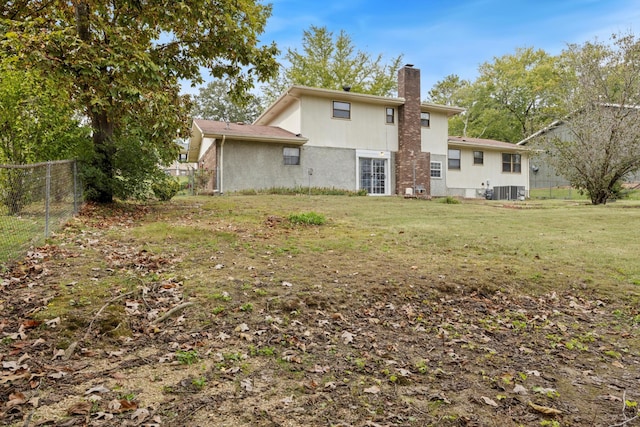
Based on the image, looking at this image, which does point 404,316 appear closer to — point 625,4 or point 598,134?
point 625,4

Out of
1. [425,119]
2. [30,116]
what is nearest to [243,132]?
[425,119]

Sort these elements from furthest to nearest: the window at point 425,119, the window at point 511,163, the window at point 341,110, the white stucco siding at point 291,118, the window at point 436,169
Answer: the window at point 511,163, the window at point 436,169, the window at point 425,119, the window at point 341,110, the white stucco siding at point 291,118

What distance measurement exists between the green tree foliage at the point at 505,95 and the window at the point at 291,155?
24.4 metres

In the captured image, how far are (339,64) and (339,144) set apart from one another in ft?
54.9

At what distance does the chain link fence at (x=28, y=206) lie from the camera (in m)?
5.24

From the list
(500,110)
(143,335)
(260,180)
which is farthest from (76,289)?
(500,110)

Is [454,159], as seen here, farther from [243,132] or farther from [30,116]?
[30,116]

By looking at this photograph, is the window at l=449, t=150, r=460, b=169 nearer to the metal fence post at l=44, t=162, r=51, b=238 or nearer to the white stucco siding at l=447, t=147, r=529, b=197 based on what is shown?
the white stucco siding at l=447, t=147, r=529, b=197

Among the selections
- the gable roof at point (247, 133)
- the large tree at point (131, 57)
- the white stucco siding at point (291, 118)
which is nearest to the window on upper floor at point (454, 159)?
the white stucco siding at point (291, 118)

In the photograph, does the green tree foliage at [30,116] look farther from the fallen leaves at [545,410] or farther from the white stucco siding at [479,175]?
the white stucco siding at [479,175]

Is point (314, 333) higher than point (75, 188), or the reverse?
point (75, 188)

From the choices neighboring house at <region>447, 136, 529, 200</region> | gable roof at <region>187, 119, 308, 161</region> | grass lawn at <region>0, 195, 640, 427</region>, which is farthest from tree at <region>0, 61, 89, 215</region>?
neighboring house at <region>447, 136, 529, 200</region>

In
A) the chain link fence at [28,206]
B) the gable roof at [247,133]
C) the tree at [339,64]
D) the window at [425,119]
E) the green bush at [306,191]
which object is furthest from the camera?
the tree at [339,64]

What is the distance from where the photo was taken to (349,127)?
67.1 feet
